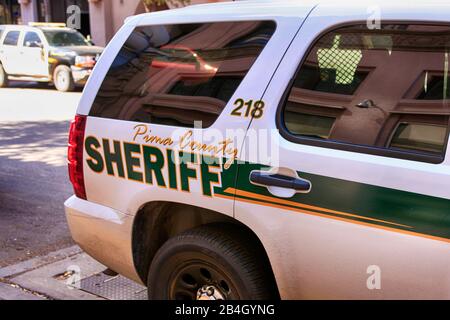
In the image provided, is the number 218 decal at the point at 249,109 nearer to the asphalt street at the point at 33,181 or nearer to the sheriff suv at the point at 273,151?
the sheriff suv at the point at 273,151

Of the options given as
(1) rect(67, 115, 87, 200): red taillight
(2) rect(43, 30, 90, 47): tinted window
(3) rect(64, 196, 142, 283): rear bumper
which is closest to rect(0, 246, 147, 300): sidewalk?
(3) rect(64, 196, 142, 283): rear bumper

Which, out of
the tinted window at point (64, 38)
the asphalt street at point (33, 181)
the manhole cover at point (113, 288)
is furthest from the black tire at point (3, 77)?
the manhole cover at point (113, 288)

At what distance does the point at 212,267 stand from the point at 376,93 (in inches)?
46.0

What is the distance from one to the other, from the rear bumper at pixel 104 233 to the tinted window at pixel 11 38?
49.5 feet

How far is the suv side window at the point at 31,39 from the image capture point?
16564 millimetres

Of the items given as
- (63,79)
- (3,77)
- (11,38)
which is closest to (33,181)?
(63,79)

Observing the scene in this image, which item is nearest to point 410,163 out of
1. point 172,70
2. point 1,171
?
point 172,70

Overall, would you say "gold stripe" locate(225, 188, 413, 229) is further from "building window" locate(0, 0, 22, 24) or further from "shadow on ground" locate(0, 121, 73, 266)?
"building window" locate(0, 0, 22, 24)

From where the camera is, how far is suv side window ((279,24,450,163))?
2.31 meters

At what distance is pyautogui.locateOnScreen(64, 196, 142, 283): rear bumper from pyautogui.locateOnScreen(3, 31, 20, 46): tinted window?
15090mm

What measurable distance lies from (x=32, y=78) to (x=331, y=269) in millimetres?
16050

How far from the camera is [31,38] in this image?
16719mm

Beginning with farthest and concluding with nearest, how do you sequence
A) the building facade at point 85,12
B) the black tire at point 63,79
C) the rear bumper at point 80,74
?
the building facade at point 85,12 → the black tire at point 63,79 → the rear bumper at point 80,74

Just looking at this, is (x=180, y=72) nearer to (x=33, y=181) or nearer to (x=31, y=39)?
(x=33, y=181)
